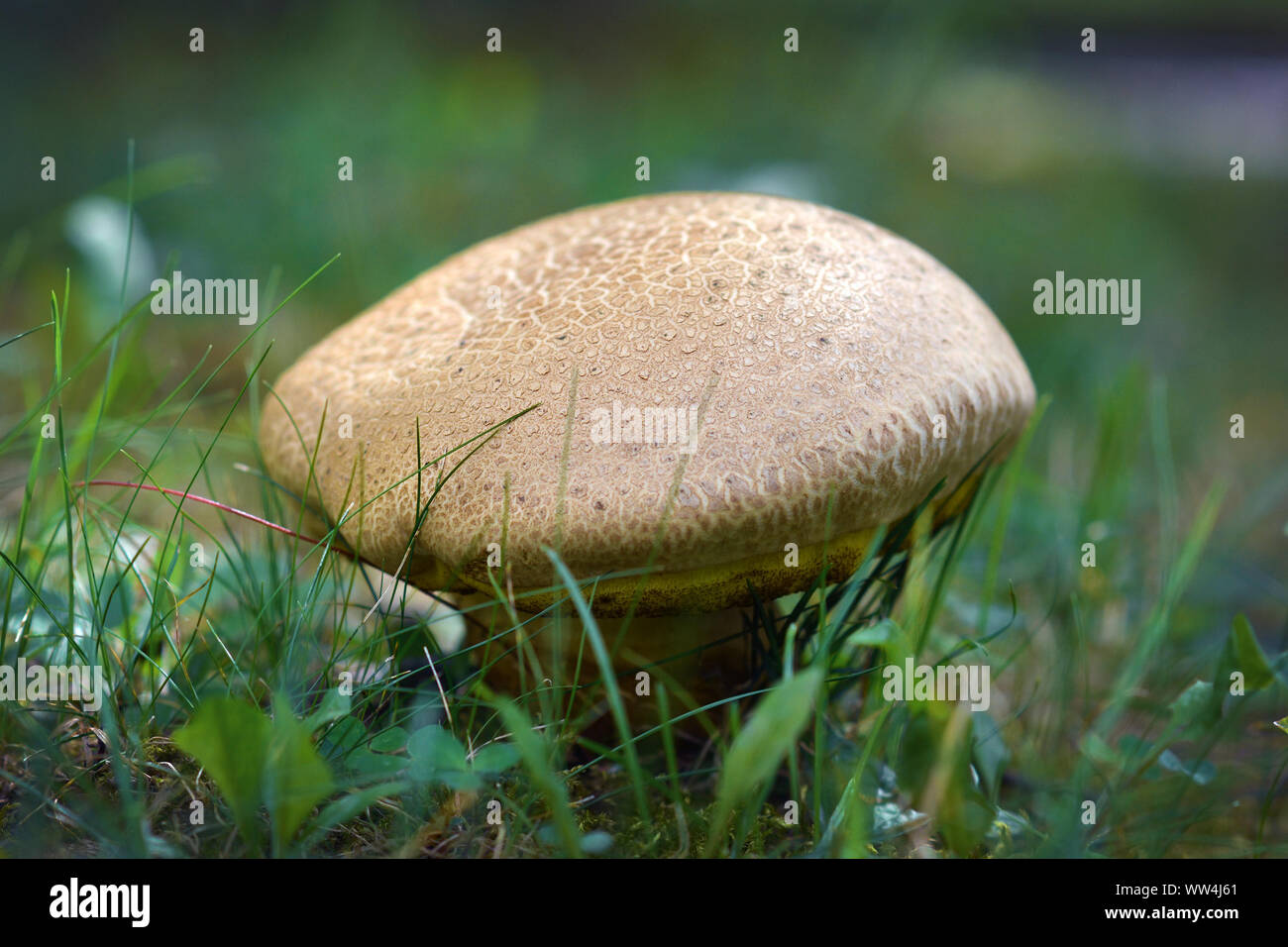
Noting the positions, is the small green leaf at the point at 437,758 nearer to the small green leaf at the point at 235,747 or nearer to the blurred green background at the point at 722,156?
the small green leaf at the point at 235,747

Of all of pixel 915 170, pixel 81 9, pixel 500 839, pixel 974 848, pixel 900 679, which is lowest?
pixel 974 848

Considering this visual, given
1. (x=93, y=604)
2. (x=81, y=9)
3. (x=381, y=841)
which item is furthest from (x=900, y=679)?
(x=81, y=9)

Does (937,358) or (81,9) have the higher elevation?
(81,9)

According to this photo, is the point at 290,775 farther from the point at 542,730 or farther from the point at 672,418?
the point at 672,418

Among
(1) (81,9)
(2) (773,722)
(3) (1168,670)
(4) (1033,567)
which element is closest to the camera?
(2) (773,722)

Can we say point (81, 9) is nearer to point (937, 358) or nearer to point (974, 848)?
point (937, 358)
